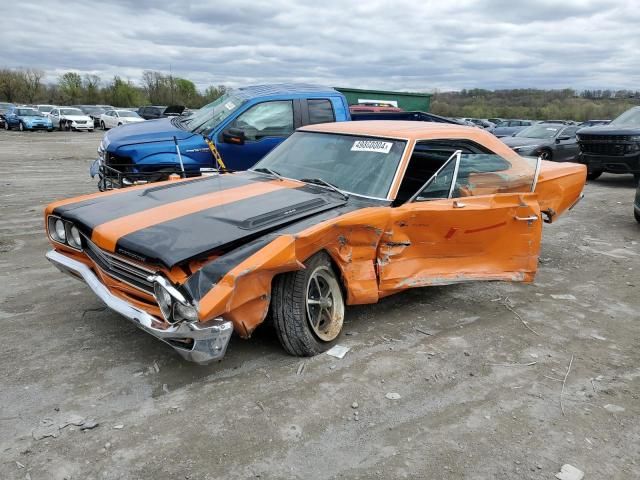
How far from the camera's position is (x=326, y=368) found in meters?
3.40

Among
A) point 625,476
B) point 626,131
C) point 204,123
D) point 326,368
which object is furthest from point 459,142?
point 626,131

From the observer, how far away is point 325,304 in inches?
143

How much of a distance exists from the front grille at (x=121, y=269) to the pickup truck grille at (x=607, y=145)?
11550 millimetres

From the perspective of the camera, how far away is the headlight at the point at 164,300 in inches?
113

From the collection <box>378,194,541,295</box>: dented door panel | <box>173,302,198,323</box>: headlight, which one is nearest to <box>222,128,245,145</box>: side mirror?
<box>378,194,541,295</box>: dented door panel

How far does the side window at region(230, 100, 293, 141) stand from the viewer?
6934mm

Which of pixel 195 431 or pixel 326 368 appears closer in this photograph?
pixel 195 431

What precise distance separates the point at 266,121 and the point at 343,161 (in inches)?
116

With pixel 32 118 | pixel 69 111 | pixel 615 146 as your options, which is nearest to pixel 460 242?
pixel 615 146

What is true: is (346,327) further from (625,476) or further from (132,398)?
(625,476)

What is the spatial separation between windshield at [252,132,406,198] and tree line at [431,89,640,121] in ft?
164

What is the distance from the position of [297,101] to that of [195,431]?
212 inches

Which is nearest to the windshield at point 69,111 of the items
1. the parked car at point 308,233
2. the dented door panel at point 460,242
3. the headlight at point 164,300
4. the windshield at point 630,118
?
the windshield at point 630,118

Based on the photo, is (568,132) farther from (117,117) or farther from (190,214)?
(117,117)
